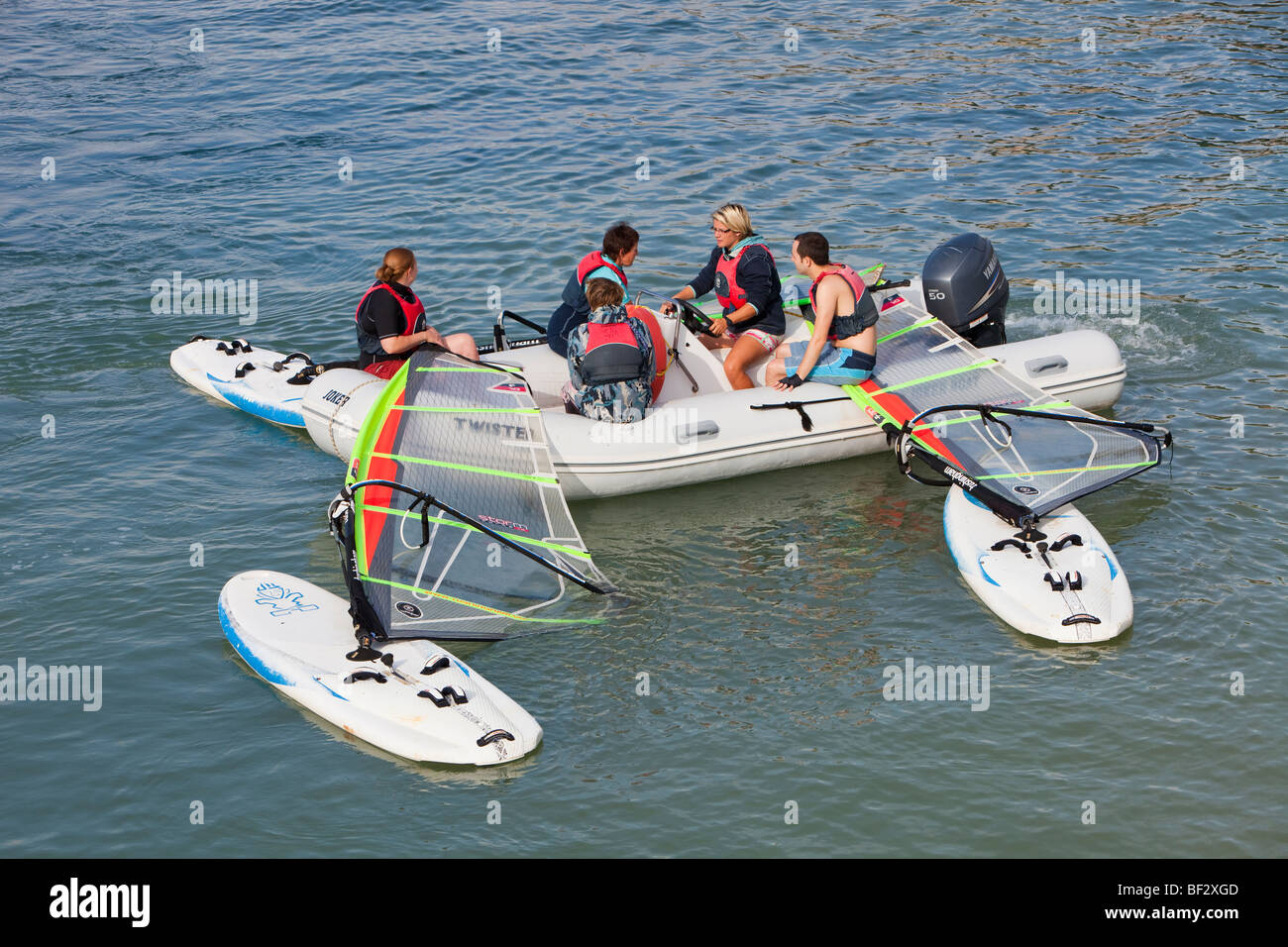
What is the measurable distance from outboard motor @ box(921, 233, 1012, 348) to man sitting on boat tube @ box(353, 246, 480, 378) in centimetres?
321

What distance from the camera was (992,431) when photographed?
7.47 m

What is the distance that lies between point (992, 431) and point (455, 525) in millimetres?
3328

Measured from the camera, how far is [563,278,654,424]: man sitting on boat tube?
7.45m

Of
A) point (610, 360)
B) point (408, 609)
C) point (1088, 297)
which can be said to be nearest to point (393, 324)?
point (610, 360)

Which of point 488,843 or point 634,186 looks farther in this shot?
point 634,186

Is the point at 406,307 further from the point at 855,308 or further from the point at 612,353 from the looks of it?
the point at 855,308

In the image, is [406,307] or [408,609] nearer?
[408,609]

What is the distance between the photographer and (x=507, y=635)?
19.8 feet

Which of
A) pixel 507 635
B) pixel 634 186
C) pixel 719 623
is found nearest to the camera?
pixel 507 635

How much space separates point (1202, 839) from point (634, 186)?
9073 mm
